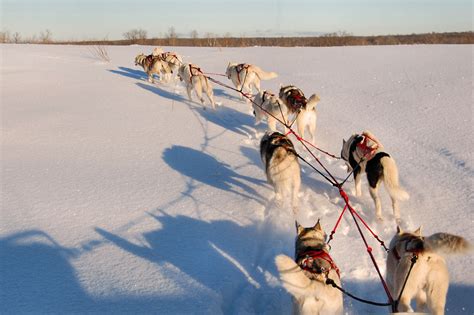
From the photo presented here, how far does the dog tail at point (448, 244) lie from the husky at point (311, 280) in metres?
0.56

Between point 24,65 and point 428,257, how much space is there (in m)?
14.4

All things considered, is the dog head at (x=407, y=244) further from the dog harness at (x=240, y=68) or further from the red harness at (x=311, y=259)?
the dog harness at (x=240, y=68)

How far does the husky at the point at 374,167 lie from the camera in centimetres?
369

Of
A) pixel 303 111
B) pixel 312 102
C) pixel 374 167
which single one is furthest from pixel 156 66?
pixel 374 167

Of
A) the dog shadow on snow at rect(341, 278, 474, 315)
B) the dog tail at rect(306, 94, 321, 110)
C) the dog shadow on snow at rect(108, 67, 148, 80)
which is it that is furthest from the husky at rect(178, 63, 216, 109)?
the dog shadow on snow at rect(341, 278, 474, 315)

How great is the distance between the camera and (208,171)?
208 inches

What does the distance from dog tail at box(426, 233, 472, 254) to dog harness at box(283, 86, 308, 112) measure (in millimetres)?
3849

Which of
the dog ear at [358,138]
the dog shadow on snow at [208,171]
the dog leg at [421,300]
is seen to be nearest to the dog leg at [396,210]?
the dog ear at [358,138]

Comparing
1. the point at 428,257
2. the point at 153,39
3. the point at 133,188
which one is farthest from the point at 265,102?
the point at 153,39

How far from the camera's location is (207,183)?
16.1 ft

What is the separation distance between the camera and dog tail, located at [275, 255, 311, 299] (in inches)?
77.0

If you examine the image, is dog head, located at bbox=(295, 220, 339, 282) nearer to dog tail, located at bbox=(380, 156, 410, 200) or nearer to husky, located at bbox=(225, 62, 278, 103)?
dog tail, located at bbox=(380, 156, 410, 200)

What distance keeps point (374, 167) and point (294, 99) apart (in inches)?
99.3

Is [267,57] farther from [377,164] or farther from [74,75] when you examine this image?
[377,164]
